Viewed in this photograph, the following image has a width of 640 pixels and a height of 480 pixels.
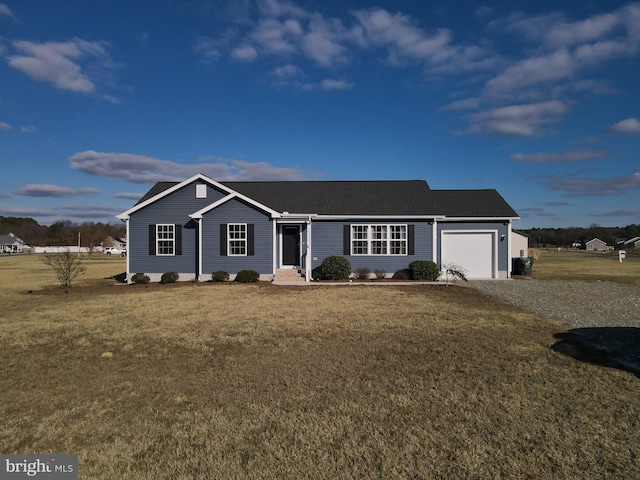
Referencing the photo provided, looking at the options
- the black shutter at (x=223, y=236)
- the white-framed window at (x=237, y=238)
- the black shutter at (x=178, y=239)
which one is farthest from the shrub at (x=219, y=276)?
the black shutter at (x=178, y=239)

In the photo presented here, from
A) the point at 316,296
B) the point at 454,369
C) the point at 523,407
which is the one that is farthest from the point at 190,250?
the point at 523,407

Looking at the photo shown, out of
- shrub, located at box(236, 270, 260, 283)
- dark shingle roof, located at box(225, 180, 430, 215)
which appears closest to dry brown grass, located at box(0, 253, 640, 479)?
shrub, located at box(236, 270, 260, 283)

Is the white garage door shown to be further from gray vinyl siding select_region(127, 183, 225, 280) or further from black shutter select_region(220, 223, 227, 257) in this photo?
gray vinyl siding select_region(127, 183, 225, 280)

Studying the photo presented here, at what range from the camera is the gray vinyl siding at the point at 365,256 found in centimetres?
1823

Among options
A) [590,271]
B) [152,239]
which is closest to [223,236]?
[152,239]

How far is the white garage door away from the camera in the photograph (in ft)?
62.6

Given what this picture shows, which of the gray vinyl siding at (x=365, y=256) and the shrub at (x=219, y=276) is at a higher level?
the gray vinyl siding at (x=365, y=256)

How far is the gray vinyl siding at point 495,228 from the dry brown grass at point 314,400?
1041 centimetres

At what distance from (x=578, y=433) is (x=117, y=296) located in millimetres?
13626

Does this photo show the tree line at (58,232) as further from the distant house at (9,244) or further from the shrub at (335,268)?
the shrub at (335,268)

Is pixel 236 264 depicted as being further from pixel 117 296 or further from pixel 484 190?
pixel 484 190

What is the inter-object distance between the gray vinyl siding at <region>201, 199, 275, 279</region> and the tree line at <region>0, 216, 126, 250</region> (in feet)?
170

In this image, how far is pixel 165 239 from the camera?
17.8 m

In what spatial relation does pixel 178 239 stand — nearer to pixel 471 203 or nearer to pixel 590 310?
pixel 471 203
